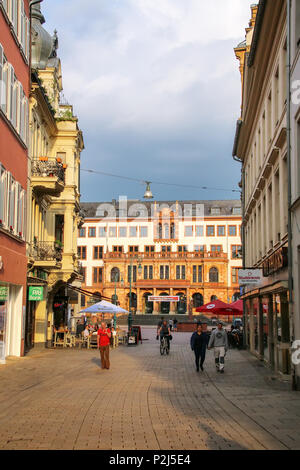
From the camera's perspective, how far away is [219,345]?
20188 mm

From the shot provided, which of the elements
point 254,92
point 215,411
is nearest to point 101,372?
point 215,411

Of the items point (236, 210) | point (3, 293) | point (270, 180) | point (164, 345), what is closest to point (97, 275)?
point (236, 210)

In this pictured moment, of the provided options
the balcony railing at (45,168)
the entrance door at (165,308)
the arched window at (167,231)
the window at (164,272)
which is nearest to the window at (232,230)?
the arched window at (167,231)

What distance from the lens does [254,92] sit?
2392cm

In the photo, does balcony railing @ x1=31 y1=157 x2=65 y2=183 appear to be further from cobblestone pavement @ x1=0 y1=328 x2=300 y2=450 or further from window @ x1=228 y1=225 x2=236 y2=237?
window @ x1=228 y1=225 x2=236 y2=237

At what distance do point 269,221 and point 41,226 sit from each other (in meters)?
12.9

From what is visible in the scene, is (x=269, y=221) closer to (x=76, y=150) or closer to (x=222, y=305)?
(x=222, y=305)

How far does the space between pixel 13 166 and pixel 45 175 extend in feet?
16.5

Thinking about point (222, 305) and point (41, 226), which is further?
point (222, 305)

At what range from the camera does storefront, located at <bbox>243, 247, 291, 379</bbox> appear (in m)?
16.5

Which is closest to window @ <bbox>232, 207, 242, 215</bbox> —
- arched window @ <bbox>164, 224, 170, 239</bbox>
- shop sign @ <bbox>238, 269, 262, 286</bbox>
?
arched window @ <bbox>164, 224, 170, 239</bbox>

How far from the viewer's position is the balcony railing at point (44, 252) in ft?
88.4

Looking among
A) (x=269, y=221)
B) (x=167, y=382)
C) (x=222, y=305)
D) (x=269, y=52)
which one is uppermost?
(x=269, y=52)

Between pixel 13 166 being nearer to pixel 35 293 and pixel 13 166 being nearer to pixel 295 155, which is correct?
pixel 35 293
